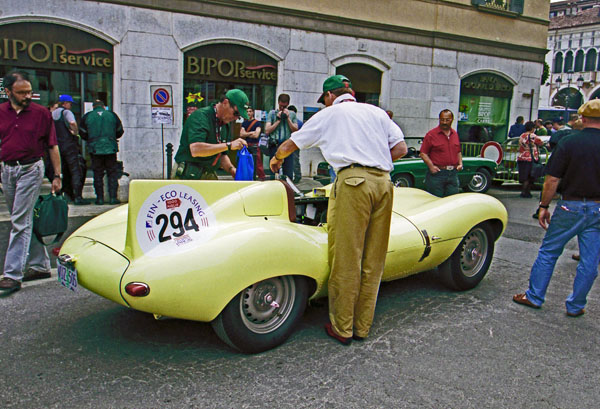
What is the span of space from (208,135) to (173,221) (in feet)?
5.17

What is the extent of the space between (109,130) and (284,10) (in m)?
6.70

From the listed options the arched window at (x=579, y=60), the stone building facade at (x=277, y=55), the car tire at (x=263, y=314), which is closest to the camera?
the car tire at (x=263, y=314)

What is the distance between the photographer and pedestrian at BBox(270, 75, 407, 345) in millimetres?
3430

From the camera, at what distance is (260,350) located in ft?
10.9

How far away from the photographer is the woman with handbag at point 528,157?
11.5 metres

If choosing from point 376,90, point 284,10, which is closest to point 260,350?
point 284,10

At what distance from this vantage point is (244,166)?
14.9 ft

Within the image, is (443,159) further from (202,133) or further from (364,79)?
(364,79)

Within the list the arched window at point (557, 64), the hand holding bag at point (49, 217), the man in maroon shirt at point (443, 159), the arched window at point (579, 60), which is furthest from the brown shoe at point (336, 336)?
the arched window at point (557, 64)

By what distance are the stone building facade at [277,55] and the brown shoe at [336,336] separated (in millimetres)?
7799

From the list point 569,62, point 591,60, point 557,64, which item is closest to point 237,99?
point 591,60

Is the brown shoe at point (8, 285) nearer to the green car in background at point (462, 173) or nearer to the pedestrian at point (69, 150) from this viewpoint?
the pedestrian at point (69, 150)

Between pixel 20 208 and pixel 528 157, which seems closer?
pixel 20 208

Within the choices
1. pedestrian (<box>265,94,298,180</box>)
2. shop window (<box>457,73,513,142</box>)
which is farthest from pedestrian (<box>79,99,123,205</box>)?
shop window (<box>457,73,513,142</box>)
